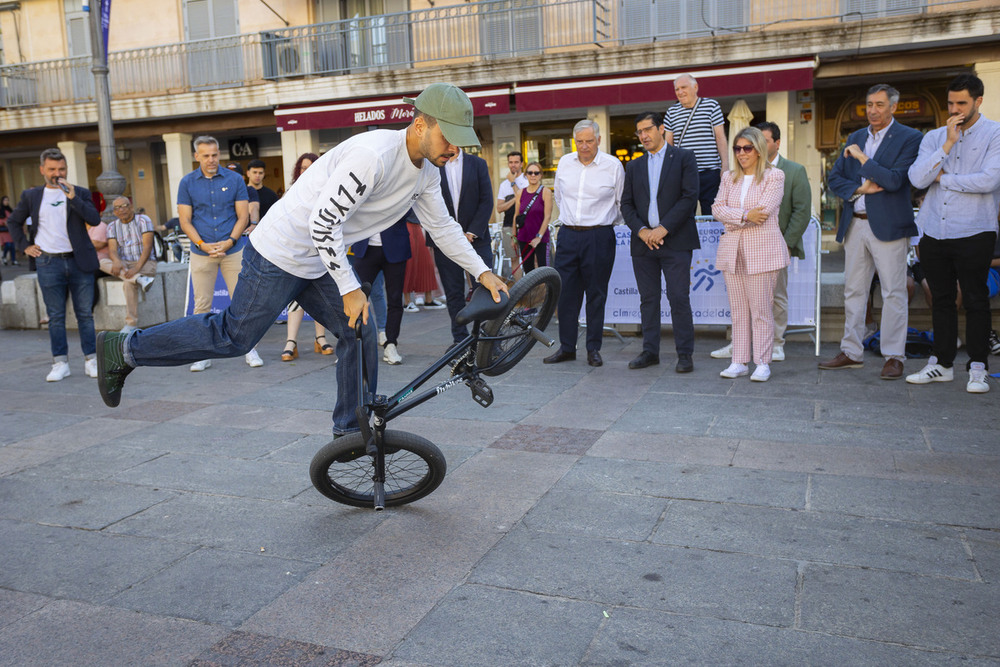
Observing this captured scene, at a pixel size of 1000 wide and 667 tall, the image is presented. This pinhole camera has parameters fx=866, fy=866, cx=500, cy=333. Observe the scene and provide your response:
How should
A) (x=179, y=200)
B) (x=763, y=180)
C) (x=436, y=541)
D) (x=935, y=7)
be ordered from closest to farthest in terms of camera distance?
1. (x=436, y=541)
2. (x=763, y=180)
3. (x=179, y=200)
4. (x=935, y=7)

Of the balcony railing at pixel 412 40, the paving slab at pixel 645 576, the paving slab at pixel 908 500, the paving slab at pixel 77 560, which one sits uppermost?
the balcony railing at pixel 412 40

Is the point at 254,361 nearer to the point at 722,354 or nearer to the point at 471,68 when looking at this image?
the point at 722,354

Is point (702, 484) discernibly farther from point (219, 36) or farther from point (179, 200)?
point (219, 36)

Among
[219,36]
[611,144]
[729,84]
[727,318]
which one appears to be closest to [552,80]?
[611,144]

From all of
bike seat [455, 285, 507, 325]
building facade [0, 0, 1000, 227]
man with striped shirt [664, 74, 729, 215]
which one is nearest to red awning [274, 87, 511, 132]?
building facade [0, 0, 1000, 227]

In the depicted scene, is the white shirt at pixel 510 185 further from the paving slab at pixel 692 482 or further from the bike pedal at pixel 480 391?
the bike pedal at pixel 480 391

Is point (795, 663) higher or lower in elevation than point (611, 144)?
lower

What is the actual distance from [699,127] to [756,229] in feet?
4.88

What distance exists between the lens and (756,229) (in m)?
6.41

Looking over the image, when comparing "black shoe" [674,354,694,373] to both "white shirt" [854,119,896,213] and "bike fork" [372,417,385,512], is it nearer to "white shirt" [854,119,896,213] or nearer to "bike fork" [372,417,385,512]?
"white shirt" [854,119,896,213]

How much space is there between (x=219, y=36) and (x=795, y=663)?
24.3 meters

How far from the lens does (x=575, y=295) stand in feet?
23.9

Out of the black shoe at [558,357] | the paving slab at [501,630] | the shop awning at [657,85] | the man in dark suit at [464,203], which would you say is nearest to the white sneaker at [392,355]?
the man in dark suit at [464,203]

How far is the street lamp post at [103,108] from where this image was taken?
12.3m
